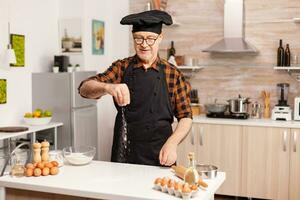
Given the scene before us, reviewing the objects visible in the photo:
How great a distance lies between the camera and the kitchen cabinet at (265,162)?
466cm

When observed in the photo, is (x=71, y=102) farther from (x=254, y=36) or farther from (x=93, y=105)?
(x=254, y=36)

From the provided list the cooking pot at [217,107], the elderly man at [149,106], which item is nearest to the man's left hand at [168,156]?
the elderly man at [149,106]

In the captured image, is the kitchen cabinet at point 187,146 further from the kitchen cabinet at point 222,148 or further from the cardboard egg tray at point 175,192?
the cardboard egg tray at point 175,192

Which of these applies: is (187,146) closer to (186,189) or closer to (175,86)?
(175,86)

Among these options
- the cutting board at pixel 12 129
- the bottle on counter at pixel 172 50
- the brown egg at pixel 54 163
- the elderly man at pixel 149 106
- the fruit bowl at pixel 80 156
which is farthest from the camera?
the bottle on counter at pixel 172 50

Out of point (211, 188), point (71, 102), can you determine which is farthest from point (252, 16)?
point (211, 188)

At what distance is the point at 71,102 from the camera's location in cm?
479

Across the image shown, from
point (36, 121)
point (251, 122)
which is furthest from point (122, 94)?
point (251, 122)

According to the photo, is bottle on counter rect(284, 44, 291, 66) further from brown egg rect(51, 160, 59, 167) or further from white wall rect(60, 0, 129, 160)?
brown egg rect(51, 160, 59, 167)

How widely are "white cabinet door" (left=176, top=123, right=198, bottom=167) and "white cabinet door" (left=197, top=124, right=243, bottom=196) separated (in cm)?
7

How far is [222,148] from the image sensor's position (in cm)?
491

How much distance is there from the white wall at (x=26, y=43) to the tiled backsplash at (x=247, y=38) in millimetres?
1314

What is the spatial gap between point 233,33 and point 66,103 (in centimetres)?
207

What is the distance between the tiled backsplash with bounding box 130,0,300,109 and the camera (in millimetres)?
5195
